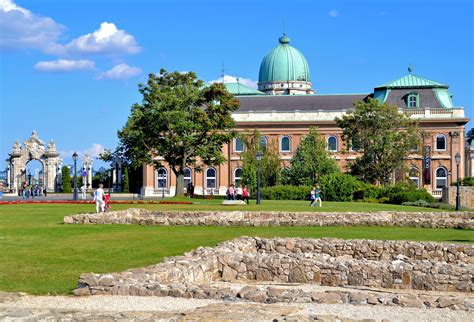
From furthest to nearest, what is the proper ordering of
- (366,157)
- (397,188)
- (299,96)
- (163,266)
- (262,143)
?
(299,96)
(262,143)
(366,157)
(397,188)
(163,266)

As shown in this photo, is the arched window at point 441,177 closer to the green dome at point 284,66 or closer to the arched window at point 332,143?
the arched window at point 332,143

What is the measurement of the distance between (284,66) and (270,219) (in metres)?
77.1

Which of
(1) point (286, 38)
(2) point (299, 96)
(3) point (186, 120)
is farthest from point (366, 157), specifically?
(1) point (286, 38)

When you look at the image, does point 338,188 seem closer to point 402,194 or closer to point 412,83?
point 402,194

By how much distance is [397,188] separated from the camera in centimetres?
5875

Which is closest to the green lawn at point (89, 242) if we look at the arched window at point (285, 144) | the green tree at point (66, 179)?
the green tree at point (66, 179)

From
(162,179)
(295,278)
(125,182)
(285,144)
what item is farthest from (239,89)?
(295,278)

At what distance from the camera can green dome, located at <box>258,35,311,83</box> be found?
107m

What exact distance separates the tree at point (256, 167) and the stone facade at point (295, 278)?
43.3 meters

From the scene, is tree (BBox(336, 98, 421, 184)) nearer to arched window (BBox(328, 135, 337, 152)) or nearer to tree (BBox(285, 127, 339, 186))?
tree (BBox(285, 127, 339, 186))

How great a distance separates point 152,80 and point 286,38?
177ft

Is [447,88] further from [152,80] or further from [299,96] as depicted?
[152,80]

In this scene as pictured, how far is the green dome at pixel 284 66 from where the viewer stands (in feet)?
352

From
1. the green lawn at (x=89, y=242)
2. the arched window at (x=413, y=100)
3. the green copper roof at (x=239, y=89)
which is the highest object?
the green copper roof at (x=239, y=89)
